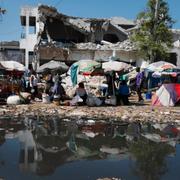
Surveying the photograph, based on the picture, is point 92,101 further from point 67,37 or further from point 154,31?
point 67,37

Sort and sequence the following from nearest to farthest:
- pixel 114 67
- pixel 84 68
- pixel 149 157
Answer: pixel 149 157, pixel 114 67, pixel 84 68

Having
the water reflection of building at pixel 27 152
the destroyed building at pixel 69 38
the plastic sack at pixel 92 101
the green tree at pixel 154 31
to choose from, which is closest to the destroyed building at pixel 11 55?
the destroyed building at pixel 69 38

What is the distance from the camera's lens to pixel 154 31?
116 ft

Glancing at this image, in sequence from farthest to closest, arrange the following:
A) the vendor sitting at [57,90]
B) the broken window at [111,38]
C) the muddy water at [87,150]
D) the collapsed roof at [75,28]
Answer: the broken window at [111,38], the collapsed roof at [75,28], the vendor sitting at [57,90], the muddy water at [87,150]

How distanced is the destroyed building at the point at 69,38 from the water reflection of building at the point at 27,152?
99.9ft

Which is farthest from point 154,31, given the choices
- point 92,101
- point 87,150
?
point 87,150

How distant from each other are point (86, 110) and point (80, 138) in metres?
6.17

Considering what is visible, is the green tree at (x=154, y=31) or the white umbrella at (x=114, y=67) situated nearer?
the white umbrella at (x=114, y=67)

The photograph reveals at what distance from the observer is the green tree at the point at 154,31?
3438cm

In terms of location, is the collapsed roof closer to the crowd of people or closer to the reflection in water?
the crowd of people

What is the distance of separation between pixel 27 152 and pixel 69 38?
40444 millimetres

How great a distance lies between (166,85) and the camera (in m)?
20.9

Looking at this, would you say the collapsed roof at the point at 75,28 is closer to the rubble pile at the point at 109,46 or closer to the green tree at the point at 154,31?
the rubble pile at the point at 109,46

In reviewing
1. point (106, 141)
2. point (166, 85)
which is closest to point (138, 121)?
point (106, 141)
